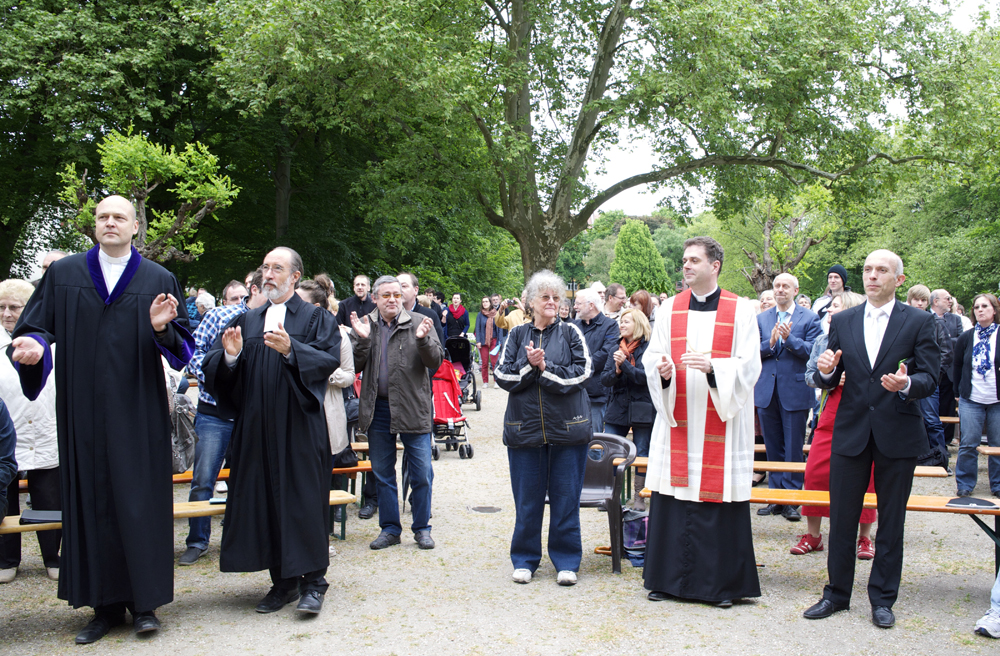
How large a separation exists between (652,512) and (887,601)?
1.39m

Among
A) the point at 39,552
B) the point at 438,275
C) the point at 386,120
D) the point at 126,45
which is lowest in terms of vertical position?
the point at 39,552

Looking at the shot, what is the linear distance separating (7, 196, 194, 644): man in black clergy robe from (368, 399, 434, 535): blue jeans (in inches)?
80.1

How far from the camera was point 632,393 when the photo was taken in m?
7.42

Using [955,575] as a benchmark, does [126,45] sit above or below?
above

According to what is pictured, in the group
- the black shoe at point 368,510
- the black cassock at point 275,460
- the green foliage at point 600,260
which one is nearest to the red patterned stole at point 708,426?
the black cassock at point 275,460

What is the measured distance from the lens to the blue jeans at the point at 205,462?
6059mm

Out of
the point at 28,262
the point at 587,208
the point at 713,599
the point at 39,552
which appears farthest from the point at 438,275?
the point at 713,599

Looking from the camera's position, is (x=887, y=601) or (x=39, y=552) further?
(x=39, y=552)

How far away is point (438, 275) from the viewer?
24.4m

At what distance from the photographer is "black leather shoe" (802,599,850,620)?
15.5 feet

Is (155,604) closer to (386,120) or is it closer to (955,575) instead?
(955,575)

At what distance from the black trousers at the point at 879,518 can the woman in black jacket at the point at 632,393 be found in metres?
2.55

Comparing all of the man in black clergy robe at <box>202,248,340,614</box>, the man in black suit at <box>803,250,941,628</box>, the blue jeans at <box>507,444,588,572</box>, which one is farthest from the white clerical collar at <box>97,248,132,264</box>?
the man in black suit at <box>803,250,941,628</box>

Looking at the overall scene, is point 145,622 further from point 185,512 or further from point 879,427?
point 879,427
